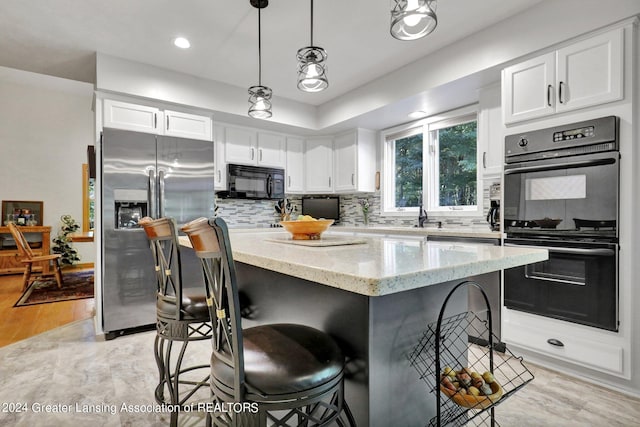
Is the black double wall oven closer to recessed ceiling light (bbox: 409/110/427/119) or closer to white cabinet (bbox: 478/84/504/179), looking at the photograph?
white cabinet (bbox: 478/84/504/179)

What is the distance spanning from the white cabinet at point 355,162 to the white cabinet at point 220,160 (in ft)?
4.99

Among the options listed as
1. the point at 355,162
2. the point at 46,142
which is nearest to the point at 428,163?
the point at 355,162

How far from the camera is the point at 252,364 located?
950 millimetres

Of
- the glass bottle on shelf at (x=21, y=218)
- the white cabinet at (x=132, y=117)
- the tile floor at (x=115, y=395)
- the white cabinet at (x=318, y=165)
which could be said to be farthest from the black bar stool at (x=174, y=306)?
the glass bottle on shelf at (x=21, y=218)

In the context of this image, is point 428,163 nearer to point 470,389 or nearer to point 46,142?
point 470,389

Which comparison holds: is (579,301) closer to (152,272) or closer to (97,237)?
(152,272)

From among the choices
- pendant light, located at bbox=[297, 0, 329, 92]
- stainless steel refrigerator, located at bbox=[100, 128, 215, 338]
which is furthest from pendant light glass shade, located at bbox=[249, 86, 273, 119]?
stainless steel refrigerator, located at bbox=[100, 128, 215, 338]

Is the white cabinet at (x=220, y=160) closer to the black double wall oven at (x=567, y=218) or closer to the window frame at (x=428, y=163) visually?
the window frame at (x=428, y=163)

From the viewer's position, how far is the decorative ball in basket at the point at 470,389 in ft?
3.58

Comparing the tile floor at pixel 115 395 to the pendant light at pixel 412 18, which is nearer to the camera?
the pendant light at pixel 412 18

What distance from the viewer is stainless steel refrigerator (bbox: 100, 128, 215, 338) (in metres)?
2.98

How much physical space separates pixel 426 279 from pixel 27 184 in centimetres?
800

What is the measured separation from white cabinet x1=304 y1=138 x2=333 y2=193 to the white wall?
4415 mm

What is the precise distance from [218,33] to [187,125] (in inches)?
42.2
